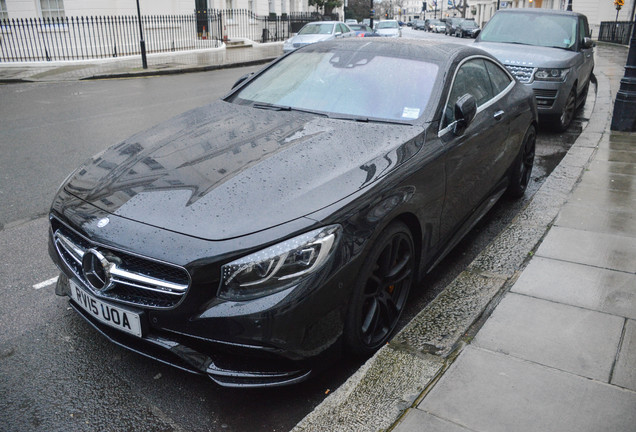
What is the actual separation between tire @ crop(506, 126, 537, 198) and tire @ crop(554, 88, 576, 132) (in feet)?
10.7

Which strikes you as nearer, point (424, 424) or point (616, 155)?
point (424, 424)

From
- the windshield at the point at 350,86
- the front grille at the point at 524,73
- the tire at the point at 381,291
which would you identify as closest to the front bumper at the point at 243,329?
the tire at the point at 381,291

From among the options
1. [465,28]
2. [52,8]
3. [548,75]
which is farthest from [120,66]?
[465,28]

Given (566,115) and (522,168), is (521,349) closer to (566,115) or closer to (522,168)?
Result: (522,168)

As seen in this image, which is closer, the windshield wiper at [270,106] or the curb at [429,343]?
the curb at [429,343]

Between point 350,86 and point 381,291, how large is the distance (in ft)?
5.50

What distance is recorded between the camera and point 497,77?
5.08 metres

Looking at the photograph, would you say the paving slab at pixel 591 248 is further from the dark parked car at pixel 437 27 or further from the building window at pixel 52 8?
the dark parked car at pixel 437 27

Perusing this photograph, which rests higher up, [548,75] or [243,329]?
[548,75]

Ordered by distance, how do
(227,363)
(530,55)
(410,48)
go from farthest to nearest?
(530,55), (410,48), (227,363)

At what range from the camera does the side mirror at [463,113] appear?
370 cm

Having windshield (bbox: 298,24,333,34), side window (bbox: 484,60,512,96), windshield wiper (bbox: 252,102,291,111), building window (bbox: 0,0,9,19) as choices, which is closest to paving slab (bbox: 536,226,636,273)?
side window (bbox: 484,60,512,96)

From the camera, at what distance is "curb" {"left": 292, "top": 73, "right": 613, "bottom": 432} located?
246 centimetres

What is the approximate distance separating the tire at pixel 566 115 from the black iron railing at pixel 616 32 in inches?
1121
